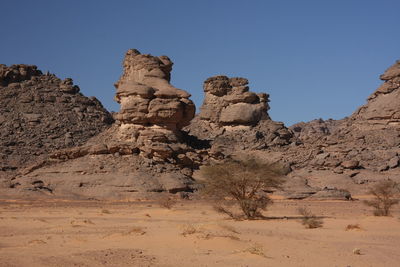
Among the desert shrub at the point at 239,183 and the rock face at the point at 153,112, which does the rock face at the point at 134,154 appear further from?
the desert shrub at the point at 239,183

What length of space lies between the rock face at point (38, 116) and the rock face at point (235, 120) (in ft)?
47.1

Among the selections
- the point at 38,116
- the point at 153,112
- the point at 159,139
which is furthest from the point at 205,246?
the point at 38,116

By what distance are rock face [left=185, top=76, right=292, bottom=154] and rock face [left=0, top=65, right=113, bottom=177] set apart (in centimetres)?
1437

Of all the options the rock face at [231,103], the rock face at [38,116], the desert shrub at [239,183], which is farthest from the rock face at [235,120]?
the desert shrub at [239,183]

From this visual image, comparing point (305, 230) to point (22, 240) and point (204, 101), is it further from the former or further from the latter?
point (204, 101)

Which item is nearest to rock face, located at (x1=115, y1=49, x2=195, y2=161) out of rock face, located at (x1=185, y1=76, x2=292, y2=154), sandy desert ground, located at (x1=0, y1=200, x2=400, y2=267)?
rock face, located at (x1=185, y1=76, x2=292, y2=154)

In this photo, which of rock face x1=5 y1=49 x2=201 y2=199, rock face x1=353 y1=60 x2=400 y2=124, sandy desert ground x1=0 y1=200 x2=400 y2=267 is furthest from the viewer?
rock face x1=353 y1=60 x2=400 y2=124

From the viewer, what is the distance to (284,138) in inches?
2729

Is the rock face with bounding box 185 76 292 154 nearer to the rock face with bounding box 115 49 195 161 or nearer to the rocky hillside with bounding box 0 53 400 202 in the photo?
the rocky hillside with bounding box 0 53 400 202

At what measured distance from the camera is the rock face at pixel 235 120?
68000 mm

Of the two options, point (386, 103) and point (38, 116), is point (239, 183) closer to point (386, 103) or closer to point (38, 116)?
point (386, 103)

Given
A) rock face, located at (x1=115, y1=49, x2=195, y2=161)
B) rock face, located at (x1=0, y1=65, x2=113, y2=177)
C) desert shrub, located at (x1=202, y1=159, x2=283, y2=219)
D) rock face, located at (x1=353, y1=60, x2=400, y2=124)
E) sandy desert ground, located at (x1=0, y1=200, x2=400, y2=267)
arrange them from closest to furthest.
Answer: sandy desert ground, located at (x1=0, y1=200, x2=400, y2=267)
desert shrub, located at (x1=202, y1=159, x2=283, y2=219)
rock face, located at (x1=115, y1=49, x2=195, y2=161)
rock face, located at (x1=0, y1=65, x2=113, y2=177)
rock face, located at (x1=353, y1=60, x2=400, y2=124)

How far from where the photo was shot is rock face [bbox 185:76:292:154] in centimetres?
6800

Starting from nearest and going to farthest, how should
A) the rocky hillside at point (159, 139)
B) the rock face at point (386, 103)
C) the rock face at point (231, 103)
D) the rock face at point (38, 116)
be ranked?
the rocky hillside at point (159, 139) → the rock face at point (38, 116) → the rock face at point (386, 103) → the rock face at point (231, 103)
